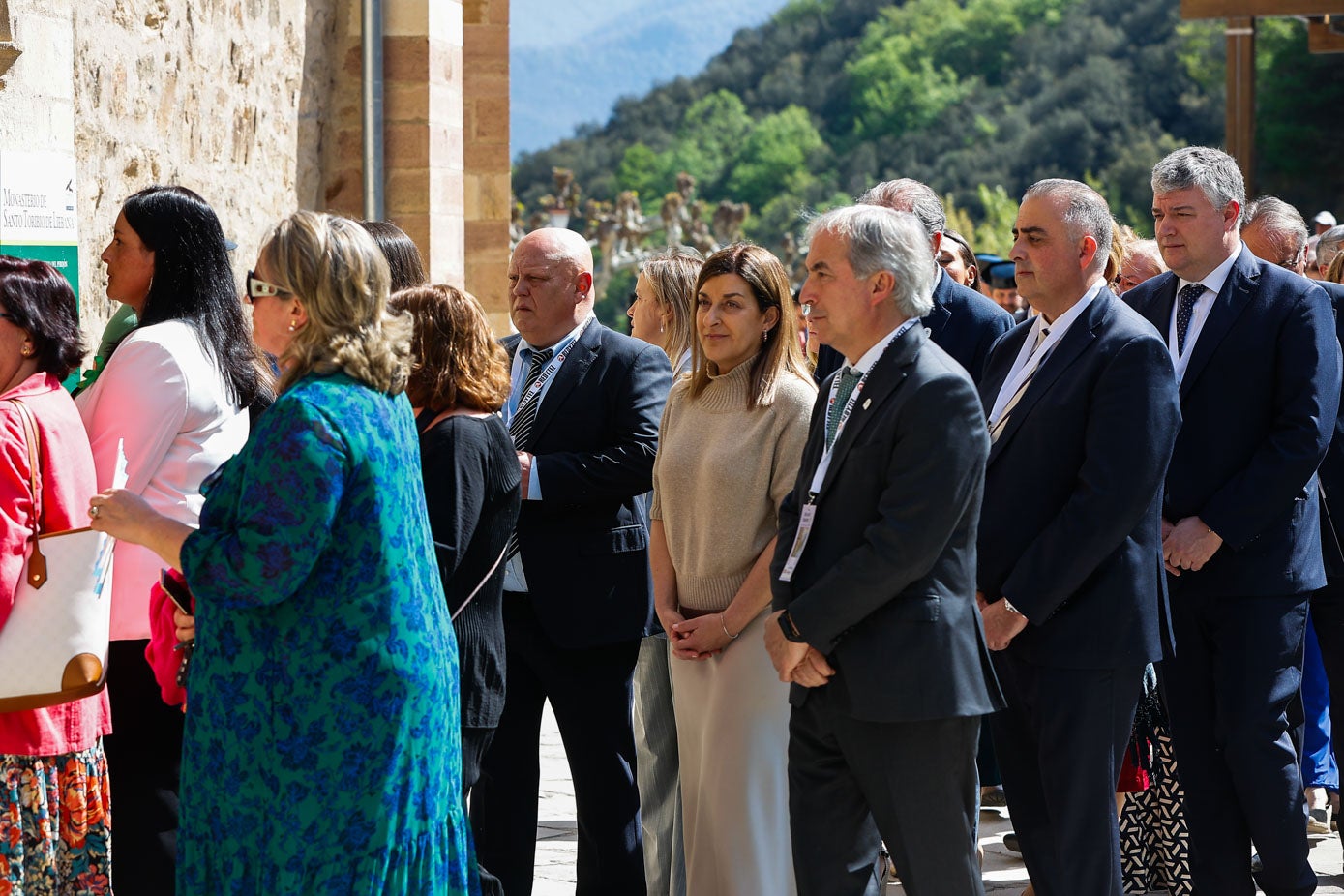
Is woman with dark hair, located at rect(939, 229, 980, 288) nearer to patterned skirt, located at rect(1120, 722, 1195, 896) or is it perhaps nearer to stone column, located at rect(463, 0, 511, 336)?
patterned skirt, located at rect(1120, 722, 1195, 896)

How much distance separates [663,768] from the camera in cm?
480

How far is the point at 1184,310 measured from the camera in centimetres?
449

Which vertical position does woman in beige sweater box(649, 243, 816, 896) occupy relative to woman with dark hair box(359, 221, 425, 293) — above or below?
below

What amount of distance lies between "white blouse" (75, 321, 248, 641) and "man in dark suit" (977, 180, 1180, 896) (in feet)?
6.21

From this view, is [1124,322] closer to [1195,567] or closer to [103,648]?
[1195,567]

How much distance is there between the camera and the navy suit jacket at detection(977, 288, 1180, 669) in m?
3.83

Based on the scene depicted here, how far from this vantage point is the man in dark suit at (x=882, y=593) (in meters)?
3.33

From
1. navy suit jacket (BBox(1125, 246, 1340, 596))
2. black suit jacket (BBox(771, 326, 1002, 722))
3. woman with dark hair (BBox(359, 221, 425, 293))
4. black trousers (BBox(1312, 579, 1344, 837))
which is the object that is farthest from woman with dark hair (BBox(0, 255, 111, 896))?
black trousers (BBox(1312, 579, 1344, 837))

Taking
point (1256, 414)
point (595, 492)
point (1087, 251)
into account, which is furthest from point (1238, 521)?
point (595, 492)

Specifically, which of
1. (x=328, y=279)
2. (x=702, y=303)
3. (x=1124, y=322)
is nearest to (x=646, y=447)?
(x=702, y=303)

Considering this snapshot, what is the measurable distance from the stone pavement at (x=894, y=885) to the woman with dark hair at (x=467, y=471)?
1410 mm

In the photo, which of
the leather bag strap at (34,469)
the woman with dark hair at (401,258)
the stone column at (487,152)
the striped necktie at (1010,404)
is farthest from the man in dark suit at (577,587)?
the stone column at (487,152)

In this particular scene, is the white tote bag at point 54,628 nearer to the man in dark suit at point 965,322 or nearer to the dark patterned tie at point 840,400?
the dark patterned tie at point 840,400

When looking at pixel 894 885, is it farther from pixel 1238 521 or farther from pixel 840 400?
pixel 840 400
